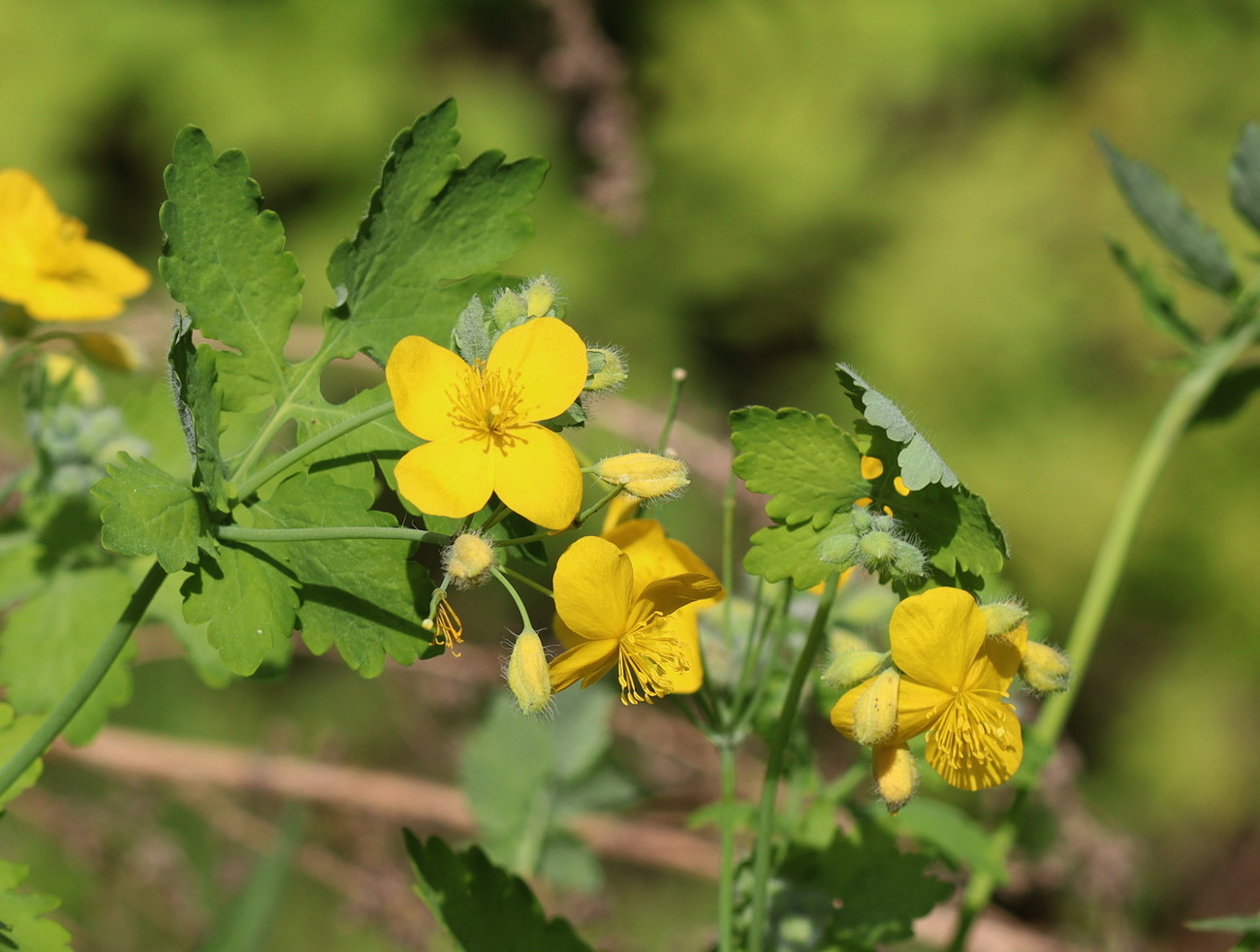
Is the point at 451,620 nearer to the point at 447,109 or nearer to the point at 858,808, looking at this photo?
the point at 447,109

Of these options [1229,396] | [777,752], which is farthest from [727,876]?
[1229,396]

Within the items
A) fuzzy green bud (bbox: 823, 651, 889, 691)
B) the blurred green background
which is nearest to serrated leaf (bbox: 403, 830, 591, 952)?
fuzzy green bud (bbox: 823, 651, 889, 691)

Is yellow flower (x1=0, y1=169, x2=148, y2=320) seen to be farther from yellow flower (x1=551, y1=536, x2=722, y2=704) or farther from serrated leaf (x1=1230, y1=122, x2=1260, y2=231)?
serrated leaf (x1=1230, y1=122, x2=1260, y2=231)

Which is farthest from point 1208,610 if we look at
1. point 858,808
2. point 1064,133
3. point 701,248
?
point 858,808

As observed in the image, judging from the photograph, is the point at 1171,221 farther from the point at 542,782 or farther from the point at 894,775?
the point at 542,782

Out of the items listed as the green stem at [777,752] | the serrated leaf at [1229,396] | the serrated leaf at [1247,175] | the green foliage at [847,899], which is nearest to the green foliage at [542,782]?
the green foliage at [847,899]
